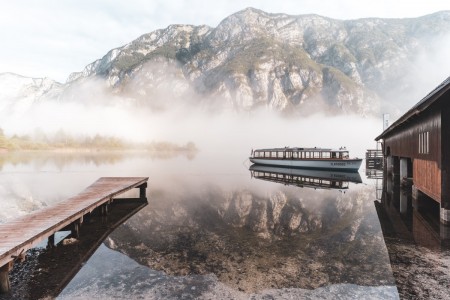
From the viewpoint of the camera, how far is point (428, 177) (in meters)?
20.3

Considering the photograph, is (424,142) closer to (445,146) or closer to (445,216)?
(445,146)

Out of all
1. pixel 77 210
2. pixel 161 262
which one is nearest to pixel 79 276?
pixel 161 262

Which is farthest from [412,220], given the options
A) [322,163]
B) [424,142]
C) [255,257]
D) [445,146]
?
[322,163]

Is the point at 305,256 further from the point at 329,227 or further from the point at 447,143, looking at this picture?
the point at 447,143

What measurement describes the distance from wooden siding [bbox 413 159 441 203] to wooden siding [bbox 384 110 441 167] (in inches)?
18.3

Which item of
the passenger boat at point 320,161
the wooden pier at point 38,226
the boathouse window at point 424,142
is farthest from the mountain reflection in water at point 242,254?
the passenger boat at point 320,161

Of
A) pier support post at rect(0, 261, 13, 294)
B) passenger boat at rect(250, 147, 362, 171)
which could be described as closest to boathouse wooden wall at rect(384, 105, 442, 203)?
pier support post at rect(0, 261, 13, 294)

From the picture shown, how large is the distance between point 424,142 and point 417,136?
7.19ft

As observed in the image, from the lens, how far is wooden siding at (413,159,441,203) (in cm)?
1811

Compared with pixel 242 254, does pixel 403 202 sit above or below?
above

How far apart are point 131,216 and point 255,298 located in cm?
1435

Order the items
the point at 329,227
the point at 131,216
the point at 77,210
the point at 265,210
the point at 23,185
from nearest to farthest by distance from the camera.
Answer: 1. the point at 77,210
2. the point at 329,227
3. the point at 131,216
4. the point at 265,210
5. the point at 23,185

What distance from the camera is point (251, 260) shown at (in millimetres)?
13117

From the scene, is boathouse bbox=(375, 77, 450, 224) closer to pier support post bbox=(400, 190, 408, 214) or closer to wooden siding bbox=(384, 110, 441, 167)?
wooden siding bbox=(384, 110, 441, 167)
